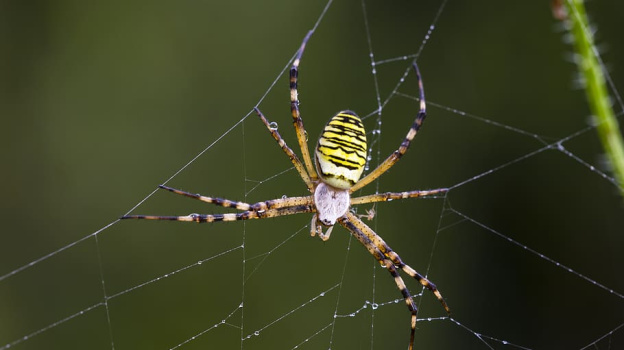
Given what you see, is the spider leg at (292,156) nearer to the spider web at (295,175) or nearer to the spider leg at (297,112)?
the spider leg at (297,112)

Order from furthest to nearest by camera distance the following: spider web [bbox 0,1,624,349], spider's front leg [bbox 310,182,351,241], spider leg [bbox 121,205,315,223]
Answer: spider web [bbox 0,1,624,349], spider's front leg [bbox 310,182,351,241], spider leg [bbox 121,205,315,223]

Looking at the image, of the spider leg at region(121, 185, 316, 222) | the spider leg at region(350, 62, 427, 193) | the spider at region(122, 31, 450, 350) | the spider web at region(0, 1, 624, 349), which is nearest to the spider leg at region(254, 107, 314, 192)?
the spider at region(122, 31, 450, 350)

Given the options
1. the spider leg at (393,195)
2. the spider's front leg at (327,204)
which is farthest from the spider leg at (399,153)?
the spider's front leg at (327,204)

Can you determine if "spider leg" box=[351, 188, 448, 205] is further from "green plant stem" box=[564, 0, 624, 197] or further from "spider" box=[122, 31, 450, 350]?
"green plant stem" box=[564, 0, 624, 197]

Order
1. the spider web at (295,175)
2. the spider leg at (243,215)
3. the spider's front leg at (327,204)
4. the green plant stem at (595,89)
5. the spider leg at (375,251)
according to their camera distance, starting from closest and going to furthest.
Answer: the green plant stem at (595,89), the spider leg at (243,215), the spider's front leg at (327,204), the spider leg at (375,251), the spider web at (295,175)

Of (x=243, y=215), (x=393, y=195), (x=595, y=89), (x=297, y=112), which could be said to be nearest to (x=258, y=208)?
(x=243, y=215)
